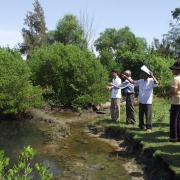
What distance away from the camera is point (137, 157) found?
6676 millimetres

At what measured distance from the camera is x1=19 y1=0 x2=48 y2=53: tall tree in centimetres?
4000

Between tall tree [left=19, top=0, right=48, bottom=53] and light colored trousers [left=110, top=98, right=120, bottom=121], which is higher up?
tall tree [left=19, top=0, right=48, bottom=53]

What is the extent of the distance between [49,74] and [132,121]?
808 cm

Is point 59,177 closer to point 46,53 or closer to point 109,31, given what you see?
point 46,53

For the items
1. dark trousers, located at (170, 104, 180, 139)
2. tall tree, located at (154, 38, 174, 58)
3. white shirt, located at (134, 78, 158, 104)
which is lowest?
dark trousers, located at (170, 104, 180, 139)

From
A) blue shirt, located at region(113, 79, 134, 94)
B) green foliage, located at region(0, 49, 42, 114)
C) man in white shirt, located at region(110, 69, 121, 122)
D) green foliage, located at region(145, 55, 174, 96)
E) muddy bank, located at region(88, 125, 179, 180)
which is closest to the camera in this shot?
muddy bank, located at region(88, 125, 179, 180)

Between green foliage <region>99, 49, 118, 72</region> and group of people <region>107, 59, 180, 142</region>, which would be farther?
green foliage <region>99, 49, 118, 72</region>

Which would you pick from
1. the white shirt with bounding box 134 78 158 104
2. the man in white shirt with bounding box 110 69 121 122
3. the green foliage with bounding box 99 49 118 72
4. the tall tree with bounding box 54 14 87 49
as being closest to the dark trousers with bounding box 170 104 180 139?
the white shirt with bounding box 134 78 158 104

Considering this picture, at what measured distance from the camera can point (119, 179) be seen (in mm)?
5441

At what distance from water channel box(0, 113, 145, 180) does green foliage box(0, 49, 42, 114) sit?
1.24m

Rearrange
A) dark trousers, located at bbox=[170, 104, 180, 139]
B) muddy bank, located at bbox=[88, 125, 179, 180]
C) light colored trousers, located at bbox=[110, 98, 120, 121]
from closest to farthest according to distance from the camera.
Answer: muddy bank, located at bbox=[88, 125, 179, 180] → dark trousers, located at bbox=[170, 104, 180, 139] → light colored trousers, located at bbox=[110, 98, 120, 121]

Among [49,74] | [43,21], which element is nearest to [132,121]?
[49,74]

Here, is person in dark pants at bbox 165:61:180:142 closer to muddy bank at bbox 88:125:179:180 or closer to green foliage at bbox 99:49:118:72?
muddy bank at bbox 88:125:179:180

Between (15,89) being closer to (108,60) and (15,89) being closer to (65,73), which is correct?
(65,73)
